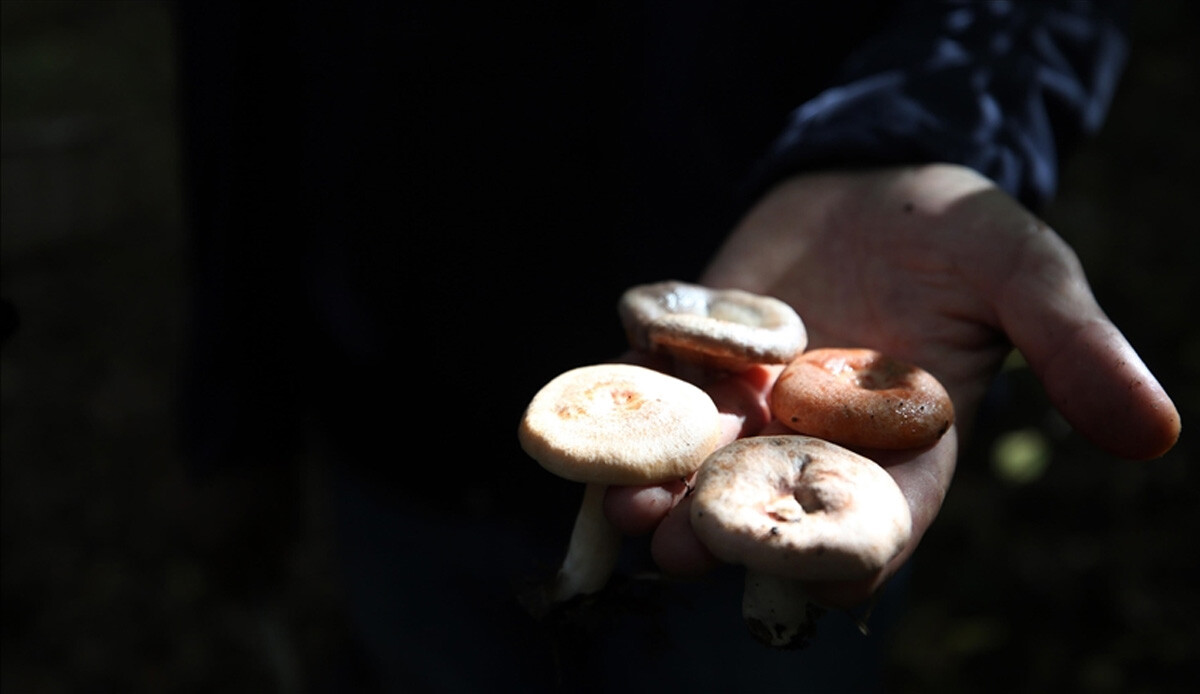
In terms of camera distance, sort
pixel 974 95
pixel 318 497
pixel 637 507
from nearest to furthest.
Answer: pixel 637 507, pixel 974 95, pixel 318 497

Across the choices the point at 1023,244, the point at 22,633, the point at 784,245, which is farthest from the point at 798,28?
the point at 22,633

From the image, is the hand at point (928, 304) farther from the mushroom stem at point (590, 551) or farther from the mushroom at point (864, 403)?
the mushroom stem at point (590, 551)

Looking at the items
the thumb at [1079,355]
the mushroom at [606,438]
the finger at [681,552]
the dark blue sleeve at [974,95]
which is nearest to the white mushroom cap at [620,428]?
the mushroom at [606,438]

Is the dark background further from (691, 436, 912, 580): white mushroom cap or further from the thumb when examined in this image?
(691, 436, 912, 580): white mushroom cap

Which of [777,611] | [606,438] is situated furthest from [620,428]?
[777,611]

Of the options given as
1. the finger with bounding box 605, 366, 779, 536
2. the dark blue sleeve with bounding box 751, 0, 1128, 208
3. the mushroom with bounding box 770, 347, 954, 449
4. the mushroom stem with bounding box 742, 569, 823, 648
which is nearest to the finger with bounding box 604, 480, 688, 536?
the finger with bounding box 605, 366, 779, 536

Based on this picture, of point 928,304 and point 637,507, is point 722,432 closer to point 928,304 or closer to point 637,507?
point 637,507

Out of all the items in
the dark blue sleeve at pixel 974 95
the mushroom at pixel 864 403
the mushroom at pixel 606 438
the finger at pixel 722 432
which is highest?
the dark blue sleeve at pixel 974 95

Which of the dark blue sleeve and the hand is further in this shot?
the dark blue sleeve
